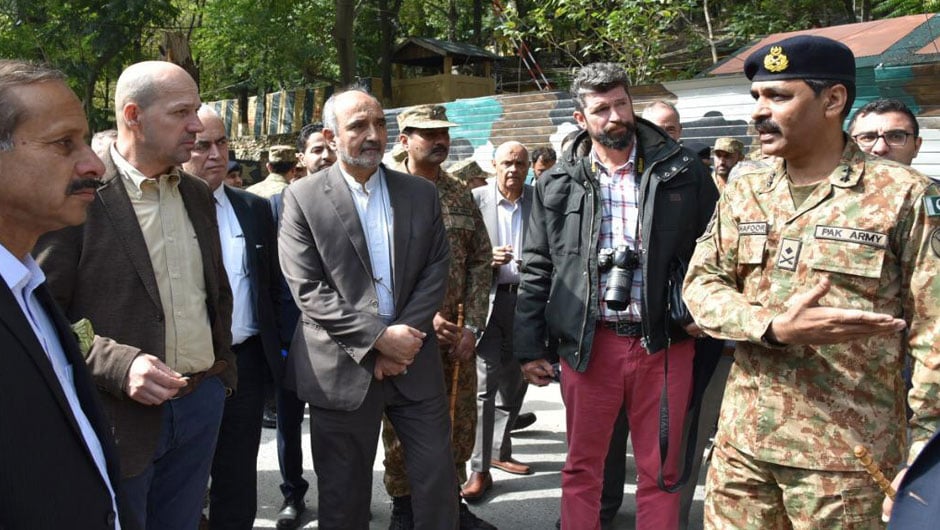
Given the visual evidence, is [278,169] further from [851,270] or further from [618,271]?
[851,270]

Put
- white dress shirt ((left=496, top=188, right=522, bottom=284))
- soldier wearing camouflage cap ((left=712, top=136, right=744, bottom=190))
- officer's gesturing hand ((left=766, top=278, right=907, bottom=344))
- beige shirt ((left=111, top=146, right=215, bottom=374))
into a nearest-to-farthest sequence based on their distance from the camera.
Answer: officer's gesturing hand ((left=766, top=278, right=907, bottom=344)) → beige shirt ((left=111, top=146, right=215, bottom=374)) → white dress shirt ((left=496, top=188, right=522, bottom=284)) → soldier wearing camouflage cap ((left=712, top=136, right=744, bottom=190))

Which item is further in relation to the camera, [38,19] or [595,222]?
[38,19]

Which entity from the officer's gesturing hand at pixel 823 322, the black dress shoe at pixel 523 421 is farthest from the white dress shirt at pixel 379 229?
the black dress shoe at pixel 523 421

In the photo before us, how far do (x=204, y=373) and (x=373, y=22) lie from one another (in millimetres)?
28265

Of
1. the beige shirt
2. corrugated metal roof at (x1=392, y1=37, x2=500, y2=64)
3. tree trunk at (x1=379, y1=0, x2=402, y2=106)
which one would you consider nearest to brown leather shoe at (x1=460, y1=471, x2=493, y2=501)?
the beige shirt

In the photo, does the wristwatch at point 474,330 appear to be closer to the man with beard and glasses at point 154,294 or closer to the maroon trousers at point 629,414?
the maroon trousers at point 629,414

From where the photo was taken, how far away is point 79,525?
1770 millimetres

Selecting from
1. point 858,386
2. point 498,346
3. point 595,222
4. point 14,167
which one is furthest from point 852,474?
point 498,346

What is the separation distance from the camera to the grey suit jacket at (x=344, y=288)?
12.3 ft

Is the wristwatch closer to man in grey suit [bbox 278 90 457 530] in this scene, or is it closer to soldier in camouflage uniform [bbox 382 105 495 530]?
soldier in camouflage uniform [bbox 382 105 495 530]

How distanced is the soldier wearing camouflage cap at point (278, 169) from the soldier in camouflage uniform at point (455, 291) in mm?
1585

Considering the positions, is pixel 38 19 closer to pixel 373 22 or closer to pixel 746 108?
pixel 373 22

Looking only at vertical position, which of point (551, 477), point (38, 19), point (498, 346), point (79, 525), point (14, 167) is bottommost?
point (551, 477)

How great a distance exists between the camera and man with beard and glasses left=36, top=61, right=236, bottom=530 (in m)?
2.89
